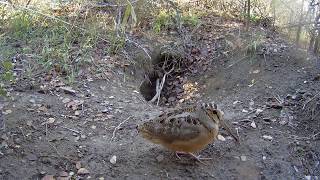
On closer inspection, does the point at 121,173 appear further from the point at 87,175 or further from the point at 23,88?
the point at 23,88

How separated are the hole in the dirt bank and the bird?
181 cm

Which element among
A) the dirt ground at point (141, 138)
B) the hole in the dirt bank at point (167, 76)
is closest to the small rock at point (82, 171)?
the dirt ground at point (141, 138)

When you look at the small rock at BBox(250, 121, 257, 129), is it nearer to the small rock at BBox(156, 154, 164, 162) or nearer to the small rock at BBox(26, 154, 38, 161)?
the small rock at BBox(156, 154, 164, 162)

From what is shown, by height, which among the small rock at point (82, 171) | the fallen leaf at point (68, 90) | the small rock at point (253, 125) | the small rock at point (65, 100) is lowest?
the small rock at point (82, 171)

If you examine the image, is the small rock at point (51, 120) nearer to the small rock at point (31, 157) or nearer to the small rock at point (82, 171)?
the small rock at point (31, 157)

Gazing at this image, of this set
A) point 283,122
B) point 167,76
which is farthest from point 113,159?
point 167,76

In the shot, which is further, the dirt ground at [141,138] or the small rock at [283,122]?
the small rock at [283,122]

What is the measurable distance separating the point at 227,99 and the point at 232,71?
58 cm

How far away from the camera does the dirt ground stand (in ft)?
10.4

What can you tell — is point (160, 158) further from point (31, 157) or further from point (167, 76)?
point (167, 76)

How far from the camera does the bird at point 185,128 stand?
3012 mm

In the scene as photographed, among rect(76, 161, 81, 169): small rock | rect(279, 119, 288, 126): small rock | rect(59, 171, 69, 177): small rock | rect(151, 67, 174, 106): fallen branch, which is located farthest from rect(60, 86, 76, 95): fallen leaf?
rect(279, 119, 288, 126): small rock

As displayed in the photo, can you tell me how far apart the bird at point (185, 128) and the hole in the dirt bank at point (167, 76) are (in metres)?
1.81

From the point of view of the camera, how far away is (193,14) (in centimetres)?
586
